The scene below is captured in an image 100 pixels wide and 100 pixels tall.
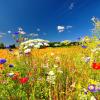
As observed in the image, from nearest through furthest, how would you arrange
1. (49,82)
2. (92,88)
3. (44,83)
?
(92,88) → (49,82) → (44,83)

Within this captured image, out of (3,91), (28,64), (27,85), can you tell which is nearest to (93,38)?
(28,64)

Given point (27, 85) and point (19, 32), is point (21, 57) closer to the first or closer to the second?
point (19, 32)

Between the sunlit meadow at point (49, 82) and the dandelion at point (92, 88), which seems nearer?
the dandelion at point (92, 88)

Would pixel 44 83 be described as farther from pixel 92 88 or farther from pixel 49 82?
pixel 92 88

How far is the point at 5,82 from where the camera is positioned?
4.39 metres

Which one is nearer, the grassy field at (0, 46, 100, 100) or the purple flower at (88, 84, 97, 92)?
the purple flower at (88, 84, 97, 92)

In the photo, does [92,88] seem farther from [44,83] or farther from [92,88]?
[44,83]

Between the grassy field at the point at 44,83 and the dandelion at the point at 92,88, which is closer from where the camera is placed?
the dandelion at the point at 92,88

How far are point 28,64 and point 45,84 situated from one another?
2.74 ft

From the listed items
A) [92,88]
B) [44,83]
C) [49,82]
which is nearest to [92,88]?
[92,88]

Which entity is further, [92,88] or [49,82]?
[49,82]

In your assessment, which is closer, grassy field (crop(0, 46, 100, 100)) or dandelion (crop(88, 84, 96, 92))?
dandelion (crop(88, 84, 96, 92))

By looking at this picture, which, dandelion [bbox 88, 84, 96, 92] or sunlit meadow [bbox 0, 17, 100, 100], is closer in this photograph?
dandelion [bbox 88, 84, 96, 92]

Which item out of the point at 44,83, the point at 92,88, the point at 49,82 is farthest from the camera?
the point at 44,83
